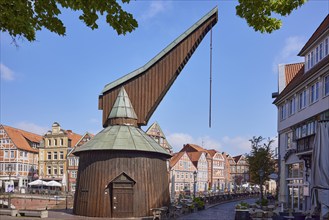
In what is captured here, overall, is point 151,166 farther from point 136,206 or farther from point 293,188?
point 293,188

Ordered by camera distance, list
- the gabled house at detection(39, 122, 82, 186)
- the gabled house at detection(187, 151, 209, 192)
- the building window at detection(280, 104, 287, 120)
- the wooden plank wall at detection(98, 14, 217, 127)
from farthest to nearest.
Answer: the gabled house at detection(187, 151, 209, 192)
the gabled house at detection(39, 122, 82, 186)
the building window at detection(280, 104, 287, 120)
the wooden plank wall at detection(98, 14, 217, 127)

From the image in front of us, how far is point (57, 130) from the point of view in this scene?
235 feet

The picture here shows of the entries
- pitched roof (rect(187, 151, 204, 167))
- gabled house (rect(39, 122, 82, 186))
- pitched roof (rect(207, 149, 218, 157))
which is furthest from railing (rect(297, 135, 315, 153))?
pitched roof (rect(207, 149, 218, 157))

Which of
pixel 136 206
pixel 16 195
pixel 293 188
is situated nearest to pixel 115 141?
pixel 136 206

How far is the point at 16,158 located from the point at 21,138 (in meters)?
4.69

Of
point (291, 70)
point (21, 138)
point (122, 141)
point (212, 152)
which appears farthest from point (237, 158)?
point (122, 141)

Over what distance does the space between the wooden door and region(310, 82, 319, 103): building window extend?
13.1 metres

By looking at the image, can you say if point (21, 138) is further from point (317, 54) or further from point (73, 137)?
point (317, 54)

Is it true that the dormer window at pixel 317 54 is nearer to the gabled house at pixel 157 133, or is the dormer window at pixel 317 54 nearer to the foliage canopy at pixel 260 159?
the foliage canopy at pixel 260 159

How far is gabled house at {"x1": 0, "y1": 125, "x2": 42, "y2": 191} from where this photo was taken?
6954 cm

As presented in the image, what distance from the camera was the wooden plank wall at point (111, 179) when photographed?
27.8 meters

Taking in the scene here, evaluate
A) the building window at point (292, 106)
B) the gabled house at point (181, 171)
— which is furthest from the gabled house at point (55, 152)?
the building window at point (292, 106)

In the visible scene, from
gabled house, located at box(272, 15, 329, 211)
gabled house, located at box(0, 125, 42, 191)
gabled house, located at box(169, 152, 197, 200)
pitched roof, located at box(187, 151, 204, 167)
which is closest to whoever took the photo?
gabled house, located at box(272, 15, 329, 211)

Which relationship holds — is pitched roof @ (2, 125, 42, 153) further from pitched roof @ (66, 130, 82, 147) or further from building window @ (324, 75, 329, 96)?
building window @ (324, 75, 329, 96)
